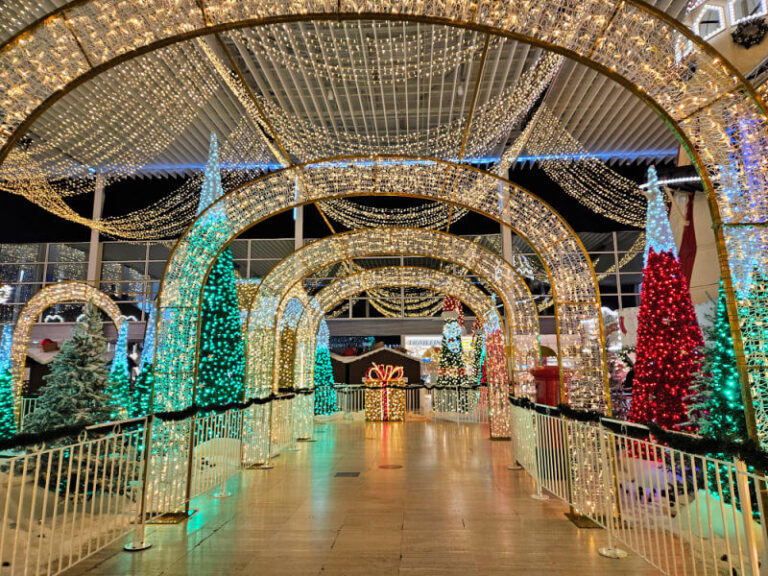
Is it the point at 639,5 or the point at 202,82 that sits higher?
the point at 202,82

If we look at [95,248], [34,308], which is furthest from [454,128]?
[95,248]

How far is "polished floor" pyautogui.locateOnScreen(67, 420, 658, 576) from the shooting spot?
13.0ft

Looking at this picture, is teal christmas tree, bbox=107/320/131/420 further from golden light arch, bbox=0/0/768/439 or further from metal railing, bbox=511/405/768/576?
metal railing, bbox=511/405/768/576

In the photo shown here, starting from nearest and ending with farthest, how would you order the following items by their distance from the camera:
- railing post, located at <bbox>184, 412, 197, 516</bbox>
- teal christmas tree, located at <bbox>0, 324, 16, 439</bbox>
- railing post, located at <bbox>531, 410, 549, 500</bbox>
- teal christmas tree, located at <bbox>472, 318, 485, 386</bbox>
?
railing post, located at <bbox>184, 412, 197, 516</bbox> < railing post, located at <bbox>531, 410, 549, 500</bbox> < teal christmas tree, located at <bbox>0, 324, 16, 439</bbox> < teal christmas tree, located at <bbox>472, 318, 485, 386</bbox>

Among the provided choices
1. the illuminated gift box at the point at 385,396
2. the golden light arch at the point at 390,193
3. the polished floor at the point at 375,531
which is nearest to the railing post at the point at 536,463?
the polished floor at the point at 375,531

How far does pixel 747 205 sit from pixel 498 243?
58.1 ft

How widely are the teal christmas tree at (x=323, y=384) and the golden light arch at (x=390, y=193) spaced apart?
966 centimetres

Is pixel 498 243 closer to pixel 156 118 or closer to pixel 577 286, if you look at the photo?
pixel 156 118

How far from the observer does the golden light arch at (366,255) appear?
9219mm

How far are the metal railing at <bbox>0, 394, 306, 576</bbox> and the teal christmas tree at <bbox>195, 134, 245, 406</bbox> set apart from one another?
7.01 ft

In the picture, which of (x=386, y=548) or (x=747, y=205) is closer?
(x=747, y=205)

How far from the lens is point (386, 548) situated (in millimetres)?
4391

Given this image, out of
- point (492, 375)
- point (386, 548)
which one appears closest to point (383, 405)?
point (492, 375)

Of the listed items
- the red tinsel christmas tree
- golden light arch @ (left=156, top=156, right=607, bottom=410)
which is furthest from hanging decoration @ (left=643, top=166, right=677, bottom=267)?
golden light arch @ (left=156, top=156, right=607, bottom=410)
